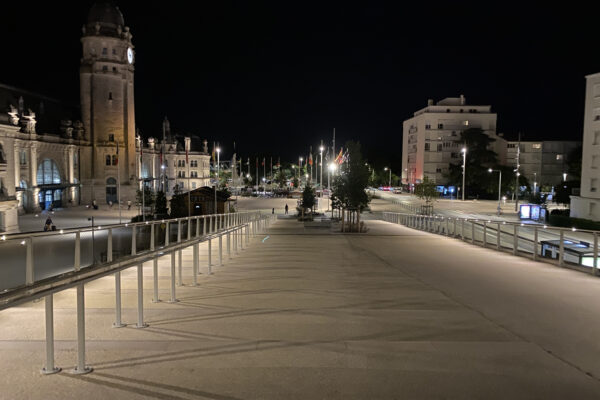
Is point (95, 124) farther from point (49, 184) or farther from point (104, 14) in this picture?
point (104, 14)

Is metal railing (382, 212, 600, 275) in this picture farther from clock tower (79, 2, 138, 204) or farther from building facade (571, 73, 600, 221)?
clock tower (79, 2, 138, 204)

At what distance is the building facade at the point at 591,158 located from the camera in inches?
1789

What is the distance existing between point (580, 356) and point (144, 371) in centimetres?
459

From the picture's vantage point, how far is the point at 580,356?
5094 mm

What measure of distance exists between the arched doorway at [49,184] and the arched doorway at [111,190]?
7957 millimetres

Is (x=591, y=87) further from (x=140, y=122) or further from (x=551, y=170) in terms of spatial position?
(x=140, y=122)

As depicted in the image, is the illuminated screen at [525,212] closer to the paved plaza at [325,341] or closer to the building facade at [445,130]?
the paved plaza at [325,341]

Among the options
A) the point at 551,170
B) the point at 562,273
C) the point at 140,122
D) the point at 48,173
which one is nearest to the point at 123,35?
the point at 48,173


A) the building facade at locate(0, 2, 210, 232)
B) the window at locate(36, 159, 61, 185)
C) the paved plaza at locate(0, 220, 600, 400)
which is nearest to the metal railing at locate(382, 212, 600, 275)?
the paved plaza at locate(0, 220, 600, 400)

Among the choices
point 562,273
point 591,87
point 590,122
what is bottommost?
point 562,273

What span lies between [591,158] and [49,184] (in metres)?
65.6

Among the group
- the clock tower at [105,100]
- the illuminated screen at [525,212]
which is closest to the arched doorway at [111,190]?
the clock tower at [105,100]

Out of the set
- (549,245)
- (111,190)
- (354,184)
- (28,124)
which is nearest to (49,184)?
(28,124)

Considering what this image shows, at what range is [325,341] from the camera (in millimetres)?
5430
